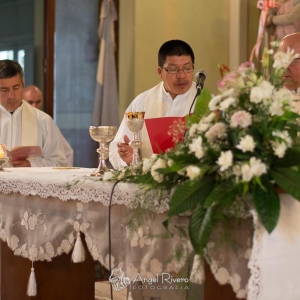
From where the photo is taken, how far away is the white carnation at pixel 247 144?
224 centimetres

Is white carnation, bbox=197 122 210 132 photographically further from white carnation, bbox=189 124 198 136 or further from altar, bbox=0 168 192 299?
altar, bbox=0 168 192 299

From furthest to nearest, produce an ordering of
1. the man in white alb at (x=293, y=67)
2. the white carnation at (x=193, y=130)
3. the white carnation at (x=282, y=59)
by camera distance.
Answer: the man in white alb at (x=293, y=67) → the white carnation at (x=193, y=130) → the white carnation at (x=282, y=59)

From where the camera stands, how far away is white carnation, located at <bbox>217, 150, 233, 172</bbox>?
2.24m

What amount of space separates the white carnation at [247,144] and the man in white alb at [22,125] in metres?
2.92

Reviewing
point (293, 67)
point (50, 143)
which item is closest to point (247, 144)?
point (293, 67)

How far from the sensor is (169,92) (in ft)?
15.1

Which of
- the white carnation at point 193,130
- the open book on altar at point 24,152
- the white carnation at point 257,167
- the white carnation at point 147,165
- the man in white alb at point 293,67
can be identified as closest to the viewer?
the white carnation at point 257,167

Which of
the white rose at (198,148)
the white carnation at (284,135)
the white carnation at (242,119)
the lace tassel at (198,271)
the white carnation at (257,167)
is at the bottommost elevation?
the lace tassel at (198,271)

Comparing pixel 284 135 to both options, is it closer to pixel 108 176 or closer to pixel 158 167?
pixel 158 167

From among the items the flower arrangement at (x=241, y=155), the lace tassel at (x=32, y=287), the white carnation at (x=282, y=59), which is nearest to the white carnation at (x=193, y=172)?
the flower arrangement at (x=241, y=155)

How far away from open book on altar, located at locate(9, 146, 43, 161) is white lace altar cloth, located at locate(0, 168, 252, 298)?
0.76m

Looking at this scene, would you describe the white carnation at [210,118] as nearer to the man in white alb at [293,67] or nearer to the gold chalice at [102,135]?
the gold chalice at [102,135]

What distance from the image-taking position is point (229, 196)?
2258 mm

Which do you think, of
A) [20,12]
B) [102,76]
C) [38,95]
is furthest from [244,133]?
[20,12]
